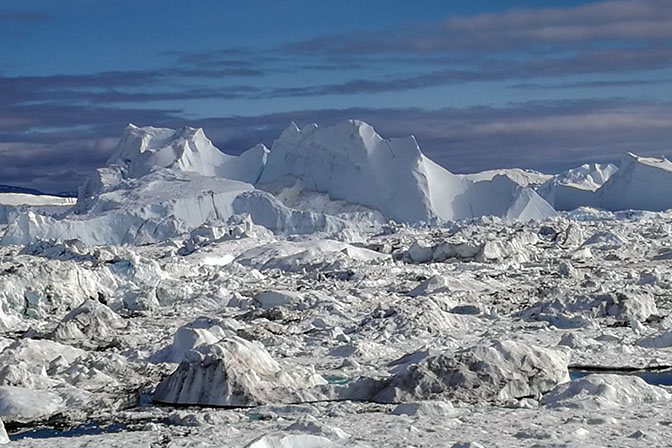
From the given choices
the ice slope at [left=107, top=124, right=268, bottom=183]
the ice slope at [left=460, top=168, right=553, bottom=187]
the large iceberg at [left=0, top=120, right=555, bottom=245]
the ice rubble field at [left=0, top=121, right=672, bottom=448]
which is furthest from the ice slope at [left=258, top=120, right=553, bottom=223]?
the ice slope at [left=460, top=168, right=553, bottom=187]

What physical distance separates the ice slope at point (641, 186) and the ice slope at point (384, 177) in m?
6.10

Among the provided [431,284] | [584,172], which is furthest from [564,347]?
[584,172]

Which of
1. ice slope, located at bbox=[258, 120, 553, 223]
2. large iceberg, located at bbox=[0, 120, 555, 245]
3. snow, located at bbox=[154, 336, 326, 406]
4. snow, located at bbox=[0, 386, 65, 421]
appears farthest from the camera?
ice slope, located at bbox=[258, 120, 553, 223]

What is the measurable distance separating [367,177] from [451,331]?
90.6 ft

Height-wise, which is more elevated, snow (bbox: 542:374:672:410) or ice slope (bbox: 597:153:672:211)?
snow (bbox: 542:374:672:410)

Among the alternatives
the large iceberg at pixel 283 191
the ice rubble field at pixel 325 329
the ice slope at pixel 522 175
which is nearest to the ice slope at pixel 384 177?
the large iceberg at pixel 283 191

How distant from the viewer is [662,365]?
9836 mm

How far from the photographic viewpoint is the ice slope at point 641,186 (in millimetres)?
45344

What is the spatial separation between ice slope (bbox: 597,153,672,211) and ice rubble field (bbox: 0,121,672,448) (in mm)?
7675

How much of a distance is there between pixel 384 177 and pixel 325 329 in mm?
27032

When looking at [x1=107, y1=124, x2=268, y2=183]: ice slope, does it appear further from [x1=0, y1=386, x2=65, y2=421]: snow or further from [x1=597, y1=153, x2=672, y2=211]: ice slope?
[x1=0, y1=386, x2=65, y2=421]: snow

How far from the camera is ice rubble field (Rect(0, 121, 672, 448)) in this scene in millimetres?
7453

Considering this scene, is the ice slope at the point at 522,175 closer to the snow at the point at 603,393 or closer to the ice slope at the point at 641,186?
the ice slope at the point at 641,186

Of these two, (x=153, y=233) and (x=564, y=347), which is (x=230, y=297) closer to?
(x=564, y=347)
